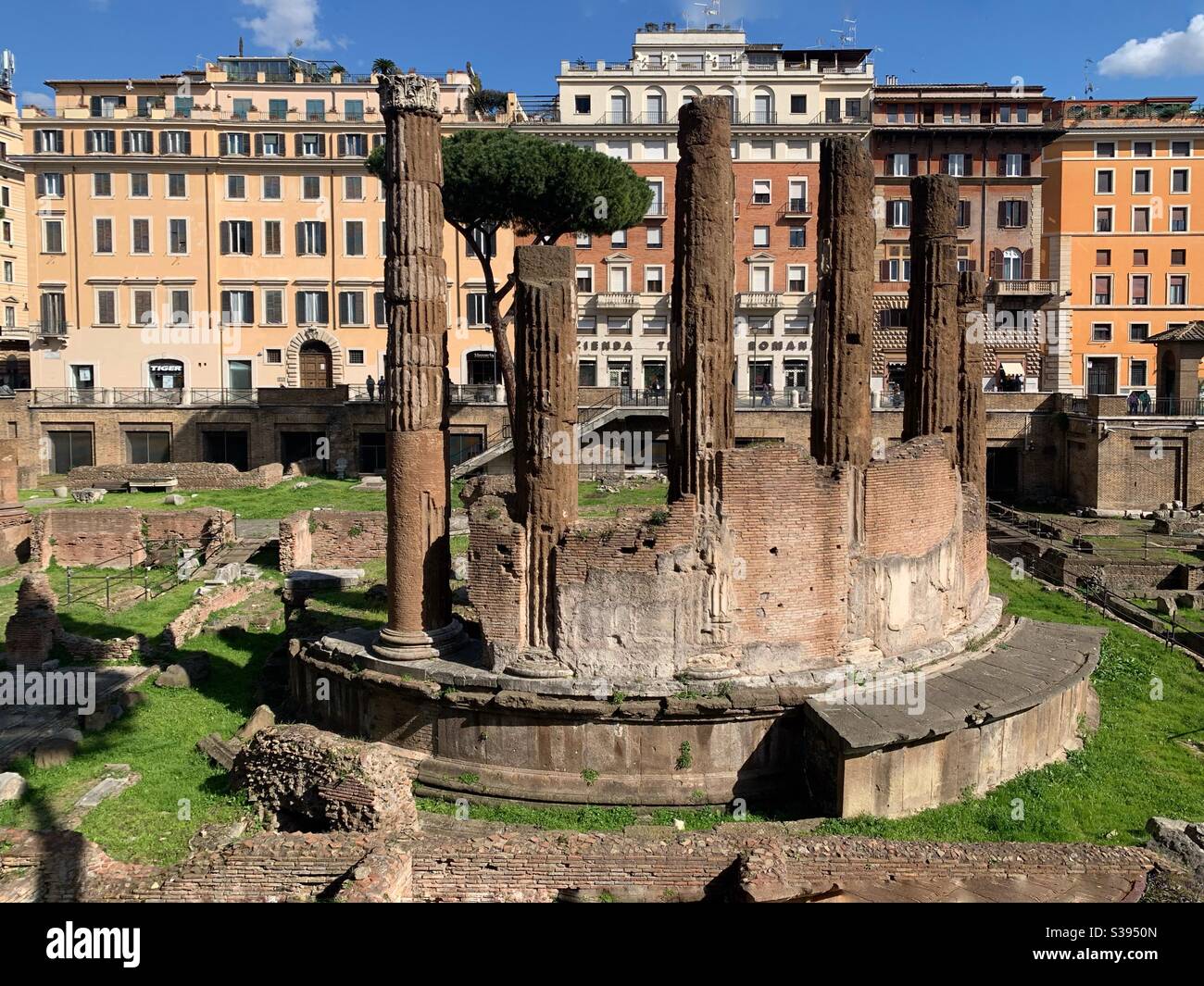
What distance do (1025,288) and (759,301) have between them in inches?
455

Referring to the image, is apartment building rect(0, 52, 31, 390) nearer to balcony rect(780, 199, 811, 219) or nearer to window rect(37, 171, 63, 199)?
window rect(37, 171, 63, 199)

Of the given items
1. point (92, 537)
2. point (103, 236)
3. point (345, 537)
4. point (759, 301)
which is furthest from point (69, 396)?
point (759, 301)

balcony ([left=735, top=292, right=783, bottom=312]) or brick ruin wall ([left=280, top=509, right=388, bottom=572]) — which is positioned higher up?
balcony ([left=735, top=292, right=783, bottom=312])

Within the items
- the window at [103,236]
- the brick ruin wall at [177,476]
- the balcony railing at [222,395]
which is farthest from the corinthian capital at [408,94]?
the window at [103,236]

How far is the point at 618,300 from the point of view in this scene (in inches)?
1642

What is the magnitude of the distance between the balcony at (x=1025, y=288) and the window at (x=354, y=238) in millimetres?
27164

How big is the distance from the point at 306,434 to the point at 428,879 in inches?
1263

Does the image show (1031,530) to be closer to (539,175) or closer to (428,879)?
(539,175)

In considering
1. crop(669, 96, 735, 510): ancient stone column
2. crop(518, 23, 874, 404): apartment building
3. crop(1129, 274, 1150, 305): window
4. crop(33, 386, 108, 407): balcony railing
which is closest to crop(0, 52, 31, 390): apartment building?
crop(33, 386, 108, 407): balcony railing

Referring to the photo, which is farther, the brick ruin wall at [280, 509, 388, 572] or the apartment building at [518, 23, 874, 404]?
the apartment building at [518, 23, 874, 404]

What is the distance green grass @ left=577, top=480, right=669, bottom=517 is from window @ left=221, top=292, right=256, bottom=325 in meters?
19.5

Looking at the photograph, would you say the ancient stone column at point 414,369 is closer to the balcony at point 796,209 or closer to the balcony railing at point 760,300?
the balcony railing at point 760,300

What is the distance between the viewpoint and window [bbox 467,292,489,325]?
42906 millimetres

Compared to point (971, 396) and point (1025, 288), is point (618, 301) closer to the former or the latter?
point (1025, 288)
